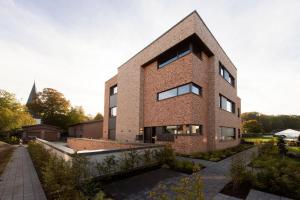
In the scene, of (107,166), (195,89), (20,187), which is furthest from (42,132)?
(107,166)

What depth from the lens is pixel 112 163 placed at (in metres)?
7.10

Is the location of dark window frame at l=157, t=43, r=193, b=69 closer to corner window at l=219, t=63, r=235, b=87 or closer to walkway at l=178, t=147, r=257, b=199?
corner window at l=219, t=63, r=235, b=87

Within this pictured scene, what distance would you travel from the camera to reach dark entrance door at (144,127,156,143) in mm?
17013

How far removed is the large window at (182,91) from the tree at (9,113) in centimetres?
2851

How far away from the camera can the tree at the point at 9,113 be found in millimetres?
28703

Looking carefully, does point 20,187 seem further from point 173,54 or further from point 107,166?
point 173,54

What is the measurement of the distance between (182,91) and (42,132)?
3670 centimetres

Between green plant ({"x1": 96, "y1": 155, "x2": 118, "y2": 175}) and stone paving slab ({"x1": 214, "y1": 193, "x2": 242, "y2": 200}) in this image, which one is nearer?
stone paving slab ({"x1": 214, "y1": 193, "x2": 242, "y2": 200})

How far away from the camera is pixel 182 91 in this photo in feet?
47.1

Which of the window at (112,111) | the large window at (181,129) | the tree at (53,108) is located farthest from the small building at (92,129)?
the large window at (181,129)

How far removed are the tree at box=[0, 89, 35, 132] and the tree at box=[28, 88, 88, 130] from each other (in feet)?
27.6

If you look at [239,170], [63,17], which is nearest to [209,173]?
[239,170]

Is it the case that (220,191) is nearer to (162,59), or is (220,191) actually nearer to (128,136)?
(162,59)

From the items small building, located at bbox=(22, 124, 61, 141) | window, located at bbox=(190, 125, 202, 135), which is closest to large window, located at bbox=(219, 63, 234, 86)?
window, located at bbox=(190, 125, 202, 135)
